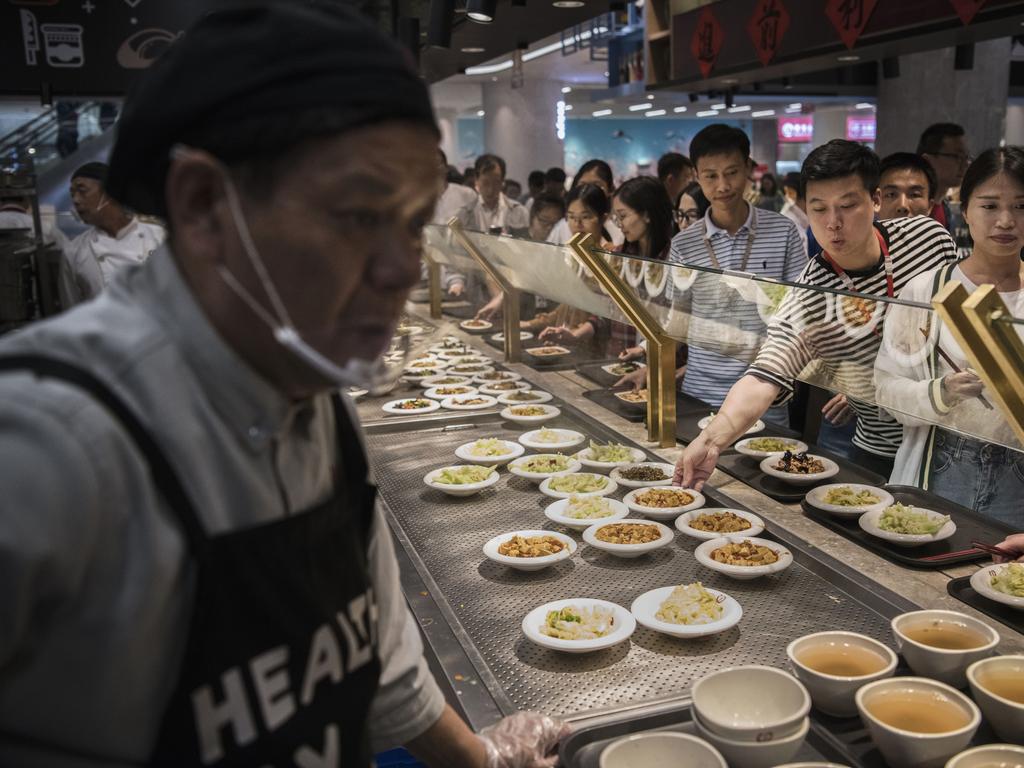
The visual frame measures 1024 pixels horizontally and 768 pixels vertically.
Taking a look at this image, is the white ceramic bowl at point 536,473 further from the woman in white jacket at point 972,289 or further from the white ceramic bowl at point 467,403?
the woman in white jacket at point 972,289

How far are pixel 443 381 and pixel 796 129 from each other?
2626 centimetres

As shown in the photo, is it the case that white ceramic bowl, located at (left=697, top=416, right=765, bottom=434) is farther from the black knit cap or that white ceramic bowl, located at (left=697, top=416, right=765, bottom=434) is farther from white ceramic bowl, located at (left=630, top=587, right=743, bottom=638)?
the black knit cap

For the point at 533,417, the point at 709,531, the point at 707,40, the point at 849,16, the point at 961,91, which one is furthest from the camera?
the point at 961,91

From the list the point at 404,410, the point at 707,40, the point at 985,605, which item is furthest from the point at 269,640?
the point at 707,40

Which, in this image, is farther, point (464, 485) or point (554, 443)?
point (554, 443)

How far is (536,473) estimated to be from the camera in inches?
107

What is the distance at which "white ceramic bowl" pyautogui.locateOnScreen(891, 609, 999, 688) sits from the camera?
4.95 feet

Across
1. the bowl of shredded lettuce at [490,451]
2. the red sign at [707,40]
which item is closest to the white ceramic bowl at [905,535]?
the bowl of shredded lettuce at [490,451]

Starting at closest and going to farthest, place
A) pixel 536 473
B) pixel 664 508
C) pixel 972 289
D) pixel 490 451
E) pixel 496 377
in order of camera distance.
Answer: pixel 664 508
pixel 972 289
pixel 536 473
pixel 490 451
pixel 496 377

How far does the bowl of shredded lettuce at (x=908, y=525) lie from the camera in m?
2.04

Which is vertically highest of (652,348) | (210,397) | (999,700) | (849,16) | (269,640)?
(849,16)

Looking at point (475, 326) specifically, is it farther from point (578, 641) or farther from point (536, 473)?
point (578, 641)

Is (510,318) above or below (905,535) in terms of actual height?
above

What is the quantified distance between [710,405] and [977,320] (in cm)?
199
